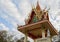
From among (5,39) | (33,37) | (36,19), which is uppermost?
(5,39)

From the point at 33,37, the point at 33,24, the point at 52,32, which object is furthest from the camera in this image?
the point at 33,37

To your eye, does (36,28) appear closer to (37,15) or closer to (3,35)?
(37,15)

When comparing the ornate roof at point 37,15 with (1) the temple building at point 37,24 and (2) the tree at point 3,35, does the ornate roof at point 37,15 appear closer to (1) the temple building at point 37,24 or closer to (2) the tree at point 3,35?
(1) the temple building at point 37,24

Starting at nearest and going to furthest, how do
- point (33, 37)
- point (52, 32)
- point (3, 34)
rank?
point (52, 32) → point (33, 37) → point (3, 34)

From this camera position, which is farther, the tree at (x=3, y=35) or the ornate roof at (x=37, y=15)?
the tree at (x=3, y=35)

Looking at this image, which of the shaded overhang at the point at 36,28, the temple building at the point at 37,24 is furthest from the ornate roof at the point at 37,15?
the shaded overhang at the point at 36,28

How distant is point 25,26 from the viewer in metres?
11.6

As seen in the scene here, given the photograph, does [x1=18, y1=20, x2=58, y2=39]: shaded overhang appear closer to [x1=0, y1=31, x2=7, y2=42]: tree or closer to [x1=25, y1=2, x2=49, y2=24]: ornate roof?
[x1=25, y1=2, x2=49, y2=24]: ornate roof

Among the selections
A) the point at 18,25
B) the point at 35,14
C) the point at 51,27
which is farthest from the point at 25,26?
the point at 51,27

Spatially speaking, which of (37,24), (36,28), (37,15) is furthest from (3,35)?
(37,24)

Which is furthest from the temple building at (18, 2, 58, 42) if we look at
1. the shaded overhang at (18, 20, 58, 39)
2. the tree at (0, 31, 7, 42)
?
the tree at (0, 31, 7, 42)

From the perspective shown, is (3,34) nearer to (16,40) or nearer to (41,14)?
(16,40)

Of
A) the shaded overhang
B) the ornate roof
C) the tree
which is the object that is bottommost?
the shaded overhang

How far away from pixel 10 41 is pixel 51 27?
25.1 meters
